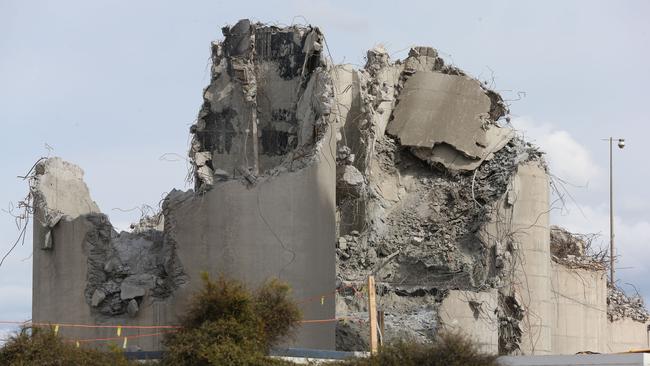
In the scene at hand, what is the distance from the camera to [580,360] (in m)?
26.9

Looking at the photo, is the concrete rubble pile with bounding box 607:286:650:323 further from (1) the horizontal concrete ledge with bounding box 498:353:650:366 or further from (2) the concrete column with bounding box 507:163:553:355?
(1) the horizontal concrete ledge with bounding box 498:353:650:366

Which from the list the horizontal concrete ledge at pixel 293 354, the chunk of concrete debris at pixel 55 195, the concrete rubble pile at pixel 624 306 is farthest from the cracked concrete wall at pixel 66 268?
the concrete rubble pile at pixel 624 306

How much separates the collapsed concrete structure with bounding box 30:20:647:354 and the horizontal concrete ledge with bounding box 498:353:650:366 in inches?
129

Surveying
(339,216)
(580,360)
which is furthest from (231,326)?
(339,216)

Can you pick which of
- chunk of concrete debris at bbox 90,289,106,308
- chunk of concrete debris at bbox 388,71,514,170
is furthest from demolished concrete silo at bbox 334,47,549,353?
chunk of concrete debris at bbox 90,289,106,308

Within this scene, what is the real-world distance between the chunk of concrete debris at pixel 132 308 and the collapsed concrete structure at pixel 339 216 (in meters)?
0.03

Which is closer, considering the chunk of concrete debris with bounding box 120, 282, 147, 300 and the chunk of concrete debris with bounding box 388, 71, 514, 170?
the chunk of concrete debris with bounding box 120, 282, 147, 300

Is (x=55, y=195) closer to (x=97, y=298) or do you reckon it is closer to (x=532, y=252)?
(x=97, y=298)

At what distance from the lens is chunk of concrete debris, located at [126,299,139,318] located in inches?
1105

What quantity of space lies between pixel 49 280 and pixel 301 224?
16.4 feet

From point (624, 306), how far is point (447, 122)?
1159 centimetres

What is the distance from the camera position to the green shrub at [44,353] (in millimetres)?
23250

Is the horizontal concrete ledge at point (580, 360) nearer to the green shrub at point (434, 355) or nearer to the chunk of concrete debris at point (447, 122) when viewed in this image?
the green shrub at point (434, 355)

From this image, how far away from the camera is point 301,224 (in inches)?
1096
